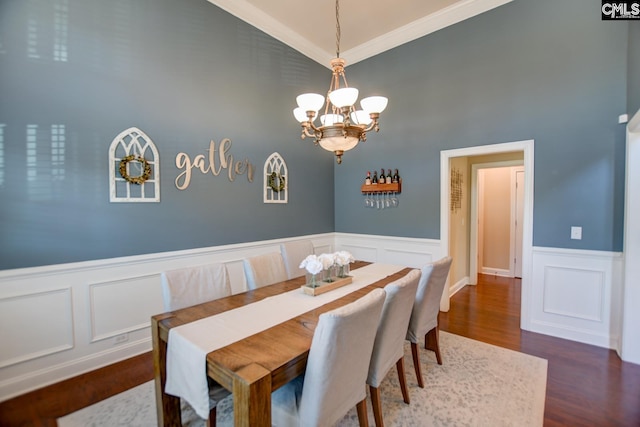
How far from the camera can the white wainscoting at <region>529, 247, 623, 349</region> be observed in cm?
273

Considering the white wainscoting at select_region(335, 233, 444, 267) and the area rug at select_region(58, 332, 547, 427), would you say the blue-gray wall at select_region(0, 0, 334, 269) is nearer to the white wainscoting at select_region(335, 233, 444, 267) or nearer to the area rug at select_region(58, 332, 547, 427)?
the area rug at select_region(58, 332, 547, 427)

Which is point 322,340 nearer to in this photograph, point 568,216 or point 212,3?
point 568,216

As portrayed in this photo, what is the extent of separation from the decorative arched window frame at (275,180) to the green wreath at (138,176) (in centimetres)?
141

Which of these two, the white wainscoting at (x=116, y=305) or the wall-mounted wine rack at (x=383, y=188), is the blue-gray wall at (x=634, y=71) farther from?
the wall-mounted wine rack at (x=383, y=188)

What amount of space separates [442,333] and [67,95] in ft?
13.7

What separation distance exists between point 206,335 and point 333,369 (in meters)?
0.70

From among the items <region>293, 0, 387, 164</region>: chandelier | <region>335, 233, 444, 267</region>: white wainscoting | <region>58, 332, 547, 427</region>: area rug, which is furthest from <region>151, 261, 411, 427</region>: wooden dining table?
<region>335, 233, 444, 267</region>: white wainscoting

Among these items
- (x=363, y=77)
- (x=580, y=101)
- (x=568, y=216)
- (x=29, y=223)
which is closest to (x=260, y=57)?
(x=363, y=77)


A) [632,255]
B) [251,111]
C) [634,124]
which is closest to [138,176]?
[251,111]

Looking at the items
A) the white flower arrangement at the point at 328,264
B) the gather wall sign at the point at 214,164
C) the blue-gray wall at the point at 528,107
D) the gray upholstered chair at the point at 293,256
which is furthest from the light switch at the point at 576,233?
the gather wall sign at the point at 214,164

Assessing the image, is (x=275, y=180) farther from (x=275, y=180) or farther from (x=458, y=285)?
(x=458, y=285)

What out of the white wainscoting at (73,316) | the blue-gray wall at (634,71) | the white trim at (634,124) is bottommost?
the white wainscoting at (73,316)

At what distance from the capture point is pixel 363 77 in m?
4.43

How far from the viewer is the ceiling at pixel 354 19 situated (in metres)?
3.38
